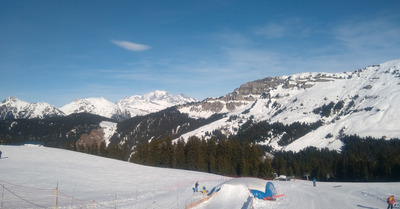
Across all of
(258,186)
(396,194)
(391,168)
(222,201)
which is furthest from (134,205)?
(391,168)

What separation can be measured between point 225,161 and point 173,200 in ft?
153

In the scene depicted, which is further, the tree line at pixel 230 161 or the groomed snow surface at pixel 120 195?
A: the tree line at pixel 230 161

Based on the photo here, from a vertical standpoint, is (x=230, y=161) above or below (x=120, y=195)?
above

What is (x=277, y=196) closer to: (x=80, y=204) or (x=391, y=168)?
(x=80, y=204)

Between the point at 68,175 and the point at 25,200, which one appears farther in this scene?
the point at 68,175

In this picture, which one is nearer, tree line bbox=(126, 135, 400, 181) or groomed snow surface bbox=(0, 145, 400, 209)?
groomed snow surface bbox=(0, 145, 400, 209)

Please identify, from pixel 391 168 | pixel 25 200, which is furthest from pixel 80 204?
pixel 391 168

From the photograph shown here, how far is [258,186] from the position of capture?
37812 mm

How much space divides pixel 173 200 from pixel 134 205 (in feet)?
18.0

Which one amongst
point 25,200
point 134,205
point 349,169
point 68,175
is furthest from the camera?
point 349,169

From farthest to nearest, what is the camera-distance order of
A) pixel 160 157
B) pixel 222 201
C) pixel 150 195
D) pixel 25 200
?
pixel 160 157
pixel 150 195
pixel 222 201
pixel 25 200

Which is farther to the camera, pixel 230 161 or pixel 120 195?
pixel 230 161

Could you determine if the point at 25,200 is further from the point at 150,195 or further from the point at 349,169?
the point at 349,169

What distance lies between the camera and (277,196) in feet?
118
